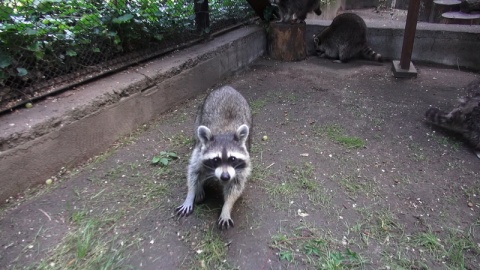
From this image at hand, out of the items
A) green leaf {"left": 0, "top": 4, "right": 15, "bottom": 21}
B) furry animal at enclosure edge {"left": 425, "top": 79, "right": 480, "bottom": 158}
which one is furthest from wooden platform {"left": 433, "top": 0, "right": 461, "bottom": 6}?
green leaf {"left": 0, "top": 4, "right": 15, "bottom": 21}

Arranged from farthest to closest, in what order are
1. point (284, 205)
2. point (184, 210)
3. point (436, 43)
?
→ point (436, 43) → point (284, 205) → point (184, 210)

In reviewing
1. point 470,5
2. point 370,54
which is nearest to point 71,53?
point 370,54

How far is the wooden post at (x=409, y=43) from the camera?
4.32 m

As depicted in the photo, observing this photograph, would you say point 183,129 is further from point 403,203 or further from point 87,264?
point 403,203

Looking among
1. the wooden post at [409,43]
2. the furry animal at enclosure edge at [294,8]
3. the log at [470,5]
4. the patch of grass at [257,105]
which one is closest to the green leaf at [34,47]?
the patch of grass at [257,105]

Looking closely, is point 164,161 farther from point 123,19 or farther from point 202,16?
point 202,16

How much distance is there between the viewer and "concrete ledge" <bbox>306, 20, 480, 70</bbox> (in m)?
4.74

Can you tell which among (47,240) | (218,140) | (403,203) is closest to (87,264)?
(47,240)

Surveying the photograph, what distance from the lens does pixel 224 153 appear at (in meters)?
1.97

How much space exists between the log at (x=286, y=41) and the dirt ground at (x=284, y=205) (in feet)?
6.47

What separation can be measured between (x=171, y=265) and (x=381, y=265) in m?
1.17

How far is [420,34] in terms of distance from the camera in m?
4.96

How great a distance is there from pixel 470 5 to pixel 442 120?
4.49 m

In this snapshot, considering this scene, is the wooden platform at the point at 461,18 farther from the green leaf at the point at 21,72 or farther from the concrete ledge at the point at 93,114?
the green leaf at the point at 21,72
